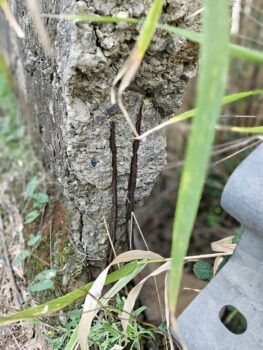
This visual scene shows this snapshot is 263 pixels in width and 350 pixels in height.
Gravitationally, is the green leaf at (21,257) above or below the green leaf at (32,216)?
below

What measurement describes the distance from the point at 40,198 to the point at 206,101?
0.95 meters

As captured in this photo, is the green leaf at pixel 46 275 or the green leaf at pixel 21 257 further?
the green leaf at pixel 21 257

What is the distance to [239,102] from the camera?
6.95 feet

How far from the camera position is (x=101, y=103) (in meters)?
1.11

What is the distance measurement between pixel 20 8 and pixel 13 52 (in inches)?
20.5

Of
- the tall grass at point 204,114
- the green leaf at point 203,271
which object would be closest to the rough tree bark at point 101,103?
the green leaf at point 203,271

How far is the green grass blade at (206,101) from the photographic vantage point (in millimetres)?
616

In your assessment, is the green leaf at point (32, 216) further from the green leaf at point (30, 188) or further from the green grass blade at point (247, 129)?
the green grass blade at point (247, 129)

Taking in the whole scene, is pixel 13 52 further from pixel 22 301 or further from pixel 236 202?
pixel 236 202

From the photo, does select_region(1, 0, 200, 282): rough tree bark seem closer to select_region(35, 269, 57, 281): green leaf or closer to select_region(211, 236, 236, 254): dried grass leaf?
select_region(35, 269, 57, 281): green leaf

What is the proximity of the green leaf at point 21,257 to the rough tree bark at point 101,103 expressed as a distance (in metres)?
0.18

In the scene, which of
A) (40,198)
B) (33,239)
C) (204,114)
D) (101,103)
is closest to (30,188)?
(40,198)

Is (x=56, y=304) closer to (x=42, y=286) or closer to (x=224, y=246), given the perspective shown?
(x=42, y=286)

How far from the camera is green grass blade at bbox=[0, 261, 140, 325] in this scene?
99cm
